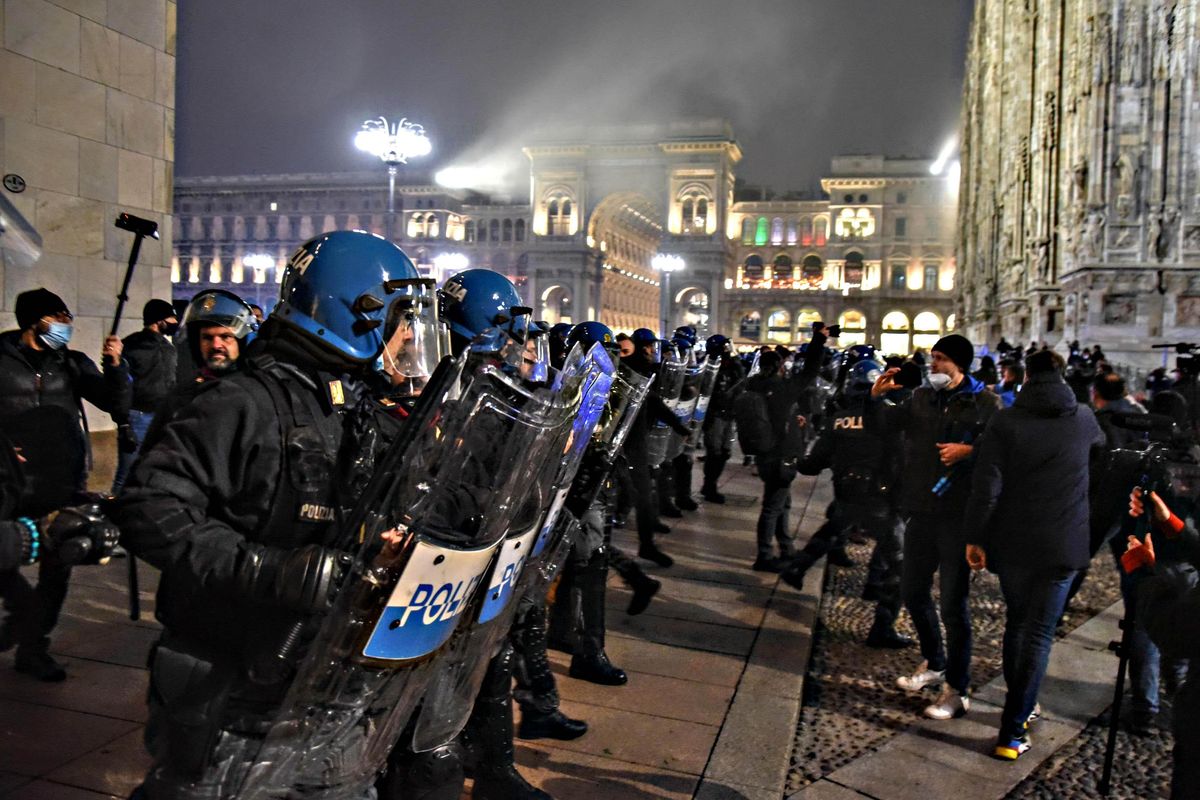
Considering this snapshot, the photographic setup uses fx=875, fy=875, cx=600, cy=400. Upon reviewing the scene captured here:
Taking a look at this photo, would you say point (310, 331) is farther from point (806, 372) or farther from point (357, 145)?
point (357, 145)

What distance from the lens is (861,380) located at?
20.4 ft

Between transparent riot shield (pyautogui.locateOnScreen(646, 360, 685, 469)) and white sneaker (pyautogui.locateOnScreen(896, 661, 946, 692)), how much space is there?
124 inches

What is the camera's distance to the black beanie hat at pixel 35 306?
4.56 meters

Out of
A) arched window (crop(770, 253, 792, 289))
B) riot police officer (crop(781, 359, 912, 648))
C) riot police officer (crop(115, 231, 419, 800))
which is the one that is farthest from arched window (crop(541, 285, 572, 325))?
riot police officer (crop(115, 231, 419, 800))

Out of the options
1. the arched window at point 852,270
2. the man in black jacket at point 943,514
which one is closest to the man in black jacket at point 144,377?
the man in black jacket at point 943,514

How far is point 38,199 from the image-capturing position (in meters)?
7.79

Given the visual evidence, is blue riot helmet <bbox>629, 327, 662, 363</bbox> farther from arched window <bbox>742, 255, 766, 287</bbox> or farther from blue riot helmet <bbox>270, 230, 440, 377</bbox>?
A: arched window <bbox>742, 255, 766, 287</bbox>

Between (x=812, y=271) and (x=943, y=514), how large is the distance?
7801 cm

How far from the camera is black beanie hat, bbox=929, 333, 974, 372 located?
464cm

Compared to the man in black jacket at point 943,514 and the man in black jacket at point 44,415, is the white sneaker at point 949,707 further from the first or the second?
the man in black jacket at point 44,415

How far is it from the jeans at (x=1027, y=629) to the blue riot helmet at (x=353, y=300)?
119 inches

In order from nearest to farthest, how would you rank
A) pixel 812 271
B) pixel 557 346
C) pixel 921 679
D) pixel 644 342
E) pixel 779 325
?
1. pixel 921 679
2. pixel 644 342
3. pixel 557 346
4. pixel 779 325
5. pixel 812 271

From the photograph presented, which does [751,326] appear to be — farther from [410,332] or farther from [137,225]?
[410,332]

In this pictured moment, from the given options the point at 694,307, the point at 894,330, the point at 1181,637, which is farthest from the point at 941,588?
the point at 694,307
